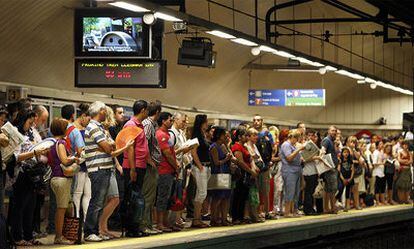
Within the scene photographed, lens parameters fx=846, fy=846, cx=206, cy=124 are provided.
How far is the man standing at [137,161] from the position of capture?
1117 cm

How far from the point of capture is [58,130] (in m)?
10.4

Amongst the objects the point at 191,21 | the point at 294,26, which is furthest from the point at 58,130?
the point at 294,26

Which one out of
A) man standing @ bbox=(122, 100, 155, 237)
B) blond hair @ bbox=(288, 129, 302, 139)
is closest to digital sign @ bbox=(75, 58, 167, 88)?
blond hair @ bbox=(288, 129, 302, 139)

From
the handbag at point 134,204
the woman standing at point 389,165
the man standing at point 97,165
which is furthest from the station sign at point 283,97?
the man standing at point 97,165

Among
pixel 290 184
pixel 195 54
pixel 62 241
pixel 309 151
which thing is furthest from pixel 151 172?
pixel 195 54

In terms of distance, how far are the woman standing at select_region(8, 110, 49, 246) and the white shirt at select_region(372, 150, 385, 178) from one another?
510 inches

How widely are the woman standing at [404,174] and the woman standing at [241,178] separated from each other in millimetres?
9502

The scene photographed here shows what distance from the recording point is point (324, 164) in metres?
17.1

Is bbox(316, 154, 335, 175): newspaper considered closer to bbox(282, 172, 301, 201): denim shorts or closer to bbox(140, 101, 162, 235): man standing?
bbox(282, 172, 301, 201): denim shorts

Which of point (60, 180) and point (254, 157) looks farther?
point (254, 157)

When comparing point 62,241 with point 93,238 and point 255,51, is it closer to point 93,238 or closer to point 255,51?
point 93,238

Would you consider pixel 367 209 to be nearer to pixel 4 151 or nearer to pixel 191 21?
pixel 191 21

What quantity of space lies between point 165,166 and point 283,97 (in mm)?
16811

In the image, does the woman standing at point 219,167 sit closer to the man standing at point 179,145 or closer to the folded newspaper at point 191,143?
the man standing at point 179,145
